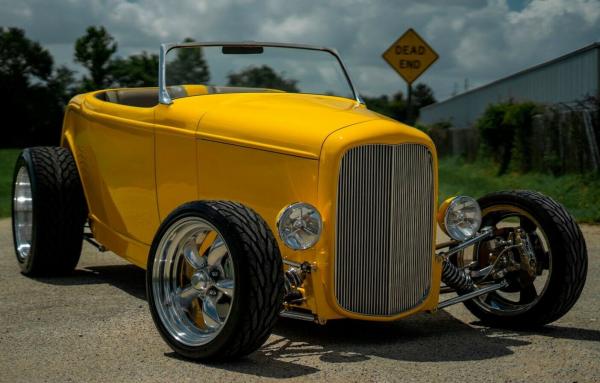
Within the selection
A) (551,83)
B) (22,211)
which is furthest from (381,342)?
(551,83)

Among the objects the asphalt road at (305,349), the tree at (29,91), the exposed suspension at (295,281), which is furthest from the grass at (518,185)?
the tree at (29,91)

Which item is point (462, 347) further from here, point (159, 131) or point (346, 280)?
point (159, 131)

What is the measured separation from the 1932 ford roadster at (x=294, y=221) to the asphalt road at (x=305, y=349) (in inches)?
7.6

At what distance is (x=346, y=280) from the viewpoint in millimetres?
4980

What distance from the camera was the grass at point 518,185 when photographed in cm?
1384

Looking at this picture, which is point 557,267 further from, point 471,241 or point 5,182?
point 5,182

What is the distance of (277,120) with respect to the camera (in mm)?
5383

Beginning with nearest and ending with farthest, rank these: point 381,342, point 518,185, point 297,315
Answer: point 297,315 < point 381,342 < point 518,185

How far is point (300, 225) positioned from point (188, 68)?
2.63 metres

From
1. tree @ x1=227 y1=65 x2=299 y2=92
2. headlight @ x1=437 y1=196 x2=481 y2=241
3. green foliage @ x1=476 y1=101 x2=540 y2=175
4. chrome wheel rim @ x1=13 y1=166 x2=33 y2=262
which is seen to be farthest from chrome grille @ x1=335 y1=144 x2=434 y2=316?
green foliage @ x1=476 y1=101 x2=540 y2=175

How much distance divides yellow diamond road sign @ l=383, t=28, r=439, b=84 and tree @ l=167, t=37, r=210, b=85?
397 inches

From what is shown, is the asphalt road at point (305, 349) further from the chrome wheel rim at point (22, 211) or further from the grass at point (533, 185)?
the grass at point (533, 185)

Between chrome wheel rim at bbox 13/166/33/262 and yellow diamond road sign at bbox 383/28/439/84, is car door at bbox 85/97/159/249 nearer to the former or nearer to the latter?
chrome wheel rim at bbox 13/166/33/262

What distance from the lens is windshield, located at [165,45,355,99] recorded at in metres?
6.98
